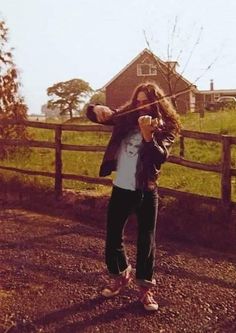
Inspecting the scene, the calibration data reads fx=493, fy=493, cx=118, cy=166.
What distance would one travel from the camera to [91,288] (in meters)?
4.45

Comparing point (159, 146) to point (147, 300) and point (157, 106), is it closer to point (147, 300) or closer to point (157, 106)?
point (157, 106)

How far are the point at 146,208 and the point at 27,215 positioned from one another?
362 centimetres

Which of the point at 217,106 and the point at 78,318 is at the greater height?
the point at 217,106

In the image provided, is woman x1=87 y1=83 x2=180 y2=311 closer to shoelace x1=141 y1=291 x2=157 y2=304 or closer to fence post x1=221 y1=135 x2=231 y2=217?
shoelace x1=141 y1=291 x2=157 y2=304

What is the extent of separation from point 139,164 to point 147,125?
1.27ft

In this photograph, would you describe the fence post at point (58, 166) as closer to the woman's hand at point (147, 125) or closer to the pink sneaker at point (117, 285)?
the pink sneaker at point (117, 285)

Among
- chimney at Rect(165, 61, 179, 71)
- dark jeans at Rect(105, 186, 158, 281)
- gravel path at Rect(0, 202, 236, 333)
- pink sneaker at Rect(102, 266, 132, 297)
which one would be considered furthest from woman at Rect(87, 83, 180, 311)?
chimney at Rect(165, 61, 179, 71)

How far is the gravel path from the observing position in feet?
12.4

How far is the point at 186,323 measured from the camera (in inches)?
149

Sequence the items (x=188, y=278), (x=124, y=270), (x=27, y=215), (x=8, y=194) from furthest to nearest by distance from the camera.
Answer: (x=8, y=194) → (x=27, y=215) → (x=188, y=278) → (x=124, y=270)

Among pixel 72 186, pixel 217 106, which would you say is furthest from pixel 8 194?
pixel 217 106

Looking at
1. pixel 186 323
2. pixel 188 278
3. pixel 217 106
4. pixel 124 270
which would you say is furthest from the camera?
pixel 217 106

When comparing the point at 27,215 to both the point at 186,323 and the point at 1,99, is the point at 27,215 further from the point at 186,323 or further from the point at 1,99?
the point at 1,99

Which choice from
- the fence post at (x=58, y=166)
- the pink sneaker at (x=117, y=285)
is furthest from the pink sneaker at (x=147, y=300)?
the fence post at (x=58, y=166)
